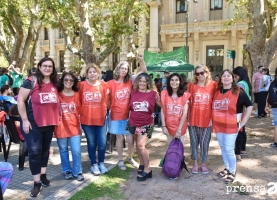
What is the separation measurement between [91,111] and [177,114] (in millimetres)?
1421

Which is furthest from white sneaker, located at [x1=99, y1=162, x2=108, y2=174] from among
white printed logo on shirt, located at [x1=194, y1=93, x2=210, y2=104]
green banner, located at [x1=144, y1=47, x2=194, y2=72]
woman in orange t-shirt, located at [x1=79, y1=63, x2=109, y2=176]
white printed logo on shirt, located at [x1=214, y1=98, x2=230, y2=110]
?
green banner, located at [x1=144, y1=47, x2=194, y2=72]

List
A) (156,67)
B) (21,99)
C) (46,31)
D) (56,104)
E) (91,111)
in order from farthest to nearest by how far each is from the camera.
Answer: (46,31) < (156,67) < (91,111) < (56,104) < (21,99)

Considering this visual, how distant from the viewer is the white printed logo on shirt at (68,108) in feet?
13.5

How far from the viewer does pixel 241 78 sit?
4848mm

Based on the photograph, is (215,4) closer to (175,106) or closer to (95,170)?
(175,106)

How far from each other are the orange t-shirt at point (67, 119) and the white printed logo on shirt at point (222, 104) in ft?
7.48

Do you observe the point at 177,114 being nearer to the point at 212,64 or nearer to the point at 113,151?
the point at 113,151

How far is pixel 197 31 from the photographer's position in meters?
20.5

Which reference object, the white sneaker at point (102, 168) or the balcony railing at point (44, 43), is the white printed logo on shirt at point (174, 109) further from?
the balcony railing at point (44, 43)

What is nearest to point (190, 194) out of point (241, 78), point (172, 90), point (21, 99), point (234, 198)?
point (234, 198)

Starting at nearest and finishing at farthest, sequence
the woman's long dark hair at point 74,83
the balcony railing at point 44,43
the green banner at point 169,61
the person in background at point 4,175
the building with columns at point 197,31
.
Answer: the person in background at point 4,175, the woman's long dark hair at point 74,83, the green banner at point 169,61, the building with columns at point 197,31, the balcony railing at point 44,43

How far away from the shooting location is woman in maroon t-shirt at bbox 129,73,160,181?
4297 mm

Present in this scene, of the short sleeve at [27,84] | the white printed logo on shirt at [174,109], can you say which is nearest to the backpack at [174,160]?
the white printed logo on shirt at [174,109]

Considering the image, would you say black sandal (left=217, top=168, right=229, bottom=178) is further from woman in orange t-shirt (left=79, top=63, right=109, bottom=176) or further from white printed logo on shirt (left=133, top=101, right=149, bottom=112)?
woman in orange t-shirt (left=79, top=63, right=109, bottom=176)
